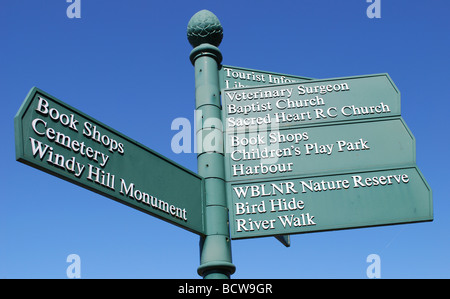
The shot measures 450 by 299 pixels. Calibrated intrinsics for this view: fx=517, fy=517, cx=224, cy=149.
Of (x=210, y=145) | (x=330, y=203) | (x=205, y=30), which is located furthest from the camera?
(x=205, y=30)

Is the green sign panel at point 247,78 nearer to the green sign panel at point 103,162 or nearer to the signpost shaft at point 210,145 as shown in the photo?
the signpost shaft at point 210,145

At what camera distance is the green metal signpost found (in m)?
5.36

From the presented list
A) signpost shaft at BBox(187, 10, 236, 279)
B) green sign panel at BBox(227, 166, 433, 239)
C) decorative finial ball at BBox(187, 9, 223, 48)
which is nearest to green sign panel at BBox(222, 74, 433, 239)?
green sign panel at BBox(227, 166, 433, 239)

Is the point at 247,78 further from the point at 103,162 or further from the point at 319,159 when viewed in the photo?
the point at 103,162

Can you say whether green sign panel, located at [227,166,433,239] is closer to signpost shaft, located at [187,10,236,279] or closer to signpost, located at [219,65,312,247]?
signpost shaft, located at [187,10,236,279]

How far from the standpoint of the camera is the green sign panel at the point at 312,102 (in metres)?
6.37

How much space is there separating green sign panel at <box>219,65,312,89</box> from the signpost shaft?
135 millimetres

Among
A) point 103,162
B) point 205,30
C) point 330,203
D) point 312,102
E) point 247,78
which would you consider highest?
point 205,30

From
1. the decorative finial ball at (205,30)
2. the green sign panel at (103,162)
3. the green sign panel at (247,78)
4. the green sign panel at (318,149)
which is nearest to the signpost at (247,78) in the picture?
the green sign panel at (247,78)

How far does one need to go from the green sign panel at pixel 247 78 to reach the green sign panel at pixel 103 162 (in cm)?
155

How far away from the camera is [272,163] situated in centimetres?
611

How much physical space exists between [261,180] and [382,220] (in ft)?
4.64

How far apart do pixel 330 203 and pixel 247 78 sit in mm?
2179

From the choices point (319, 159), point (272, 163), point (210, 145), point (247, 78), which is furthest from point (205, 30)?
point (319, 159)
